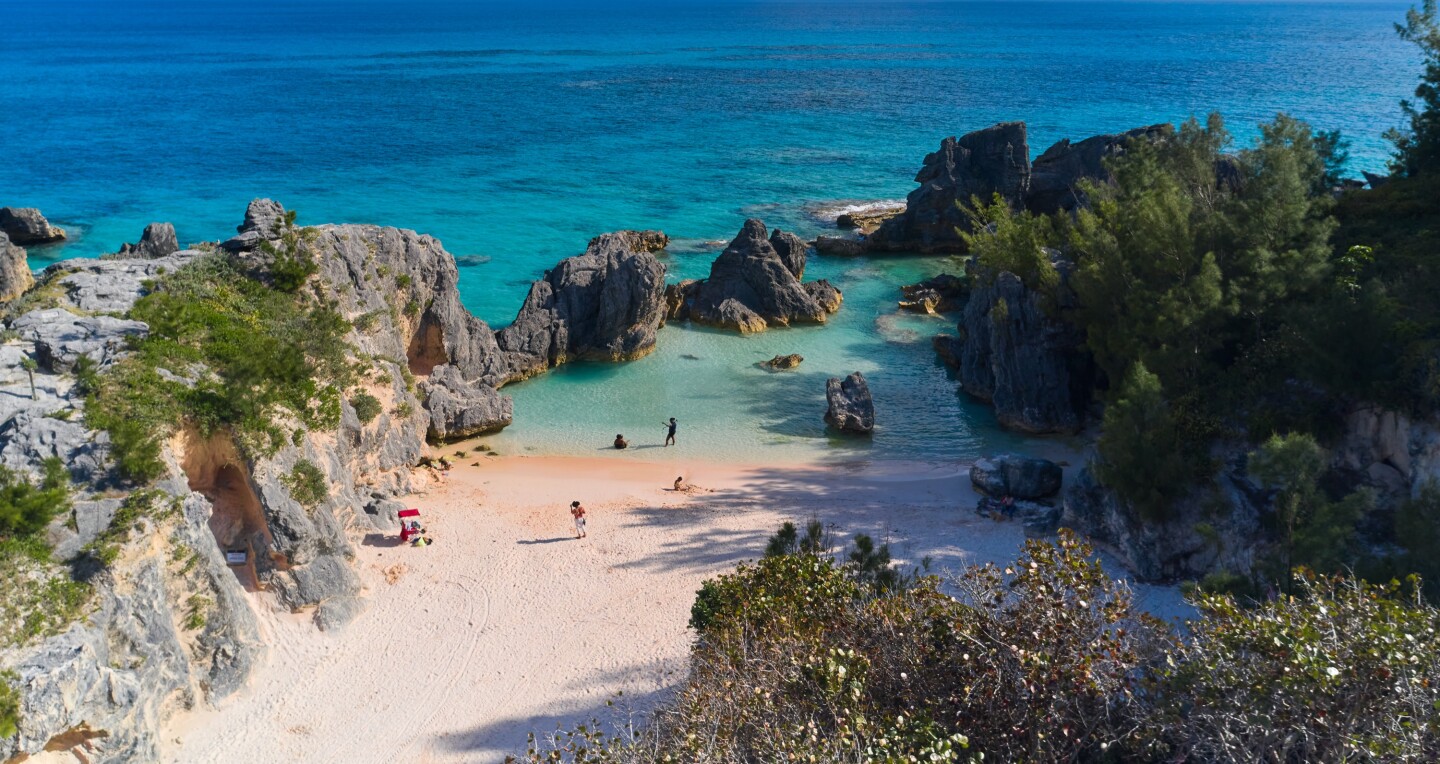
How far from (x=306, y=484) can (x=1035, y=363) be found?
22.6m

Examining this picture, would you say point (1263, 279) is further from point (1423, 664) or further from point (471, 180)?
point (471, 180)

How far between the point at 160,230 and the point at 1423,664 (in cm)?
4154

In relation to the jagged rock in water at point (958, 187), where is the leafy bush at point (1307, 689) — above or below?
below

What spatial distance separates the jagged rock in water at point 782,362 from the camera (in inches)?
1534

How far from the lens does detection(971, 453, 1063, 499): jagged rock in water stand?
27.9 m

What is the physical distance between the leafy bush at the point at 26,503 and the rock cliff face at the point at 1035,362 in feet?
87.5

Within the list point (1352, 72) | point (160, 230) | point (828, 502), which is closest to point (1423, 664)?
point (828, 502)

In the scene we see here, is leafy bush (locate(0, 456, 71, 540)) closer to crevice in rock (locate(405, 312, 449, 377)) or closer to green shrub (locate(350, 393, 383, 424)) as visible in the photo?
green shrub (locate(350, 393, 383, 424))

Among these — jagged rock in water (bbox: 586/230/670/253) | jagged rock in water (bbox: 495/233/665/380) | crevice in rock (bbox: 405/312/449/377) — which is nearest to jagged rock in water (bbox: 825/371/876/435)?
jagged rock in water (bbox: 495/233/665/380)

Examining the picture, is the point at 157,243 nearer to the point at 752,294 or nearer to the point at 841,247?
the point at 752,294

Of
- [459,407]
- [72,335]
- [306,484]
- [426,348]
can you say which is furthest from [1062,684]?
[426,348]

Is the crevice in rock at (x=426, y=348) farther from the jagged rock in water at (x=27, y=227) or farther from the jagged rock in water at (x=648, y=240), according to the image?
the jagged rock in water at (x=27, y=227)

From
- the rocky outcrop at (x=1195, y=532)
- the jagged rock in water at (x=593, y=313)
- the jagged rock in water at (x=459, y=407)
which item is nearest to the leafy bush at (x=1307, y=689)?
the rocky outcrop at (x=1195, y=532)

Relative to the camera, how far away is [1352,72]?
4382 inches
